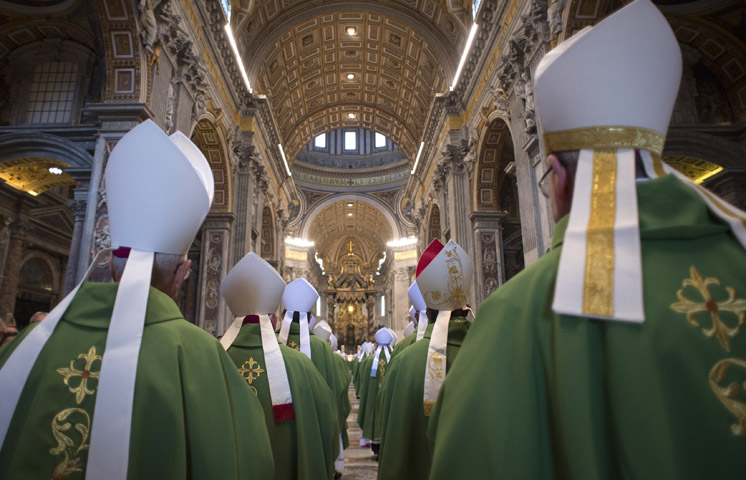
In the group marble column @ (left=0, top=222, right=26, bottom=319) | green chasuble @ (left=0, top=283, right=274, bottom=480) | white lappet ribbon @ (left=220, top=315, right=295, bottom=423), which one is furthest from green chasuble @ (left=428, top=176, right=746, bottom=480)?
marble column @ (left=0, top=222, right=26, bottom=319)

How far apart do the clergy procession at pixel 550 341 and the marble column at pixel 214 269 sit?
32.2 feet

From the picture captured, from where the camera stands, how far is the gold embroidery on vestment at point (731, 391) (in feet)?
2.51

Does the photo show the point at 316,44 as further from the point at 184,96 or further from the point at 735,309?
the point at 735,309

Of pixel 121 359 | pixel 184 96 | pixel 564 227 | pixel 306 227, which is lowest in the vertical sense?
pixel 121 359

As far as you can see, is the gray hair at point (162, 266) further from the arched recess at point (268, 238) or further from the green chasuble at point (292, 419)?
the arched recess at point (268, 238)

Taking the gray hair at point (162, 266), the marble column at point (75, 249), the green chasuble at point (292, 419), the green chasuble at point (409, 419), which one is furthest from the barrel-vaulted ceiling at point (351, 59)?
the gray hair at point (162, 266)

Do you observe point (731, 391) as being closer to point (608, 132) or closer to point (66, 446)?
point (608, 132)

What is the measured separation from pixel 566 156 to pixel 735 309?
0.48 metres

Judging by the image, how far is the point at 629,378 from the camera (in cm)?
82

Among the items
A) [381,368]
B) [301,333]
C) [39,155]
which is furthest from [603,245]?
[39,155]

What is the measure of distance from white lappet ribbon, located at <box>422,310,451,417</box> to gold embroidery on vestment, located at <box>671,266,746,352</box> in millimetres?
1981

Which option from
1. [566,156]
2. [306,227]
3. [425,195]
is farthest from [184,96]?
[306,227]

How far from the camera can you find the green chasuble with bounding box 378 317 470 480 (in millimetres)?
2529

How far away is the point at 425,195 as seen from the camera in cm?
1900
